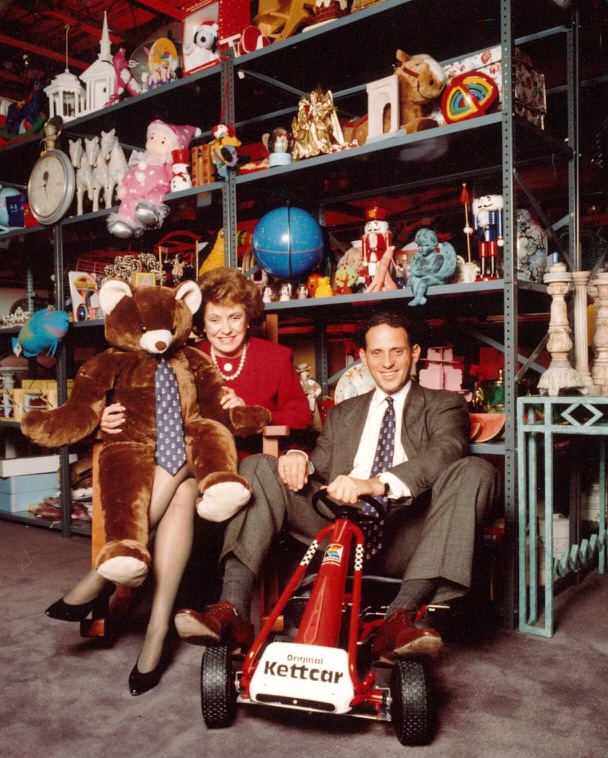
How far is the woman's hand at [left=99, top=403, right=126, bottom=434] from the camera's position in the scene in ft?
7.61

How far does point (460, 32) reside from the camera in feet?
9.44

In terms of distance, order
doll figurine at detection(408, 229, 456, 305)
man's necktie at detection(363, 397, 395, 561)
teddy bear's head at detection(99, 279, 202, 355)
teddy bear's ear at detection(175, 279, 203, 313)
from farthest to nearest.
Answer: doll figurine at detection(408, 229, 456, 305) → teddy bear's ear at detection(175, 279, 203, 313) → teddy bear's head at detection(99, 279, 202, 355) → man's necktie at detection(363, 397, 395, 561)

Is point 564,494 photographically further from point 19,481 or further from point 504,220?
point 19,481

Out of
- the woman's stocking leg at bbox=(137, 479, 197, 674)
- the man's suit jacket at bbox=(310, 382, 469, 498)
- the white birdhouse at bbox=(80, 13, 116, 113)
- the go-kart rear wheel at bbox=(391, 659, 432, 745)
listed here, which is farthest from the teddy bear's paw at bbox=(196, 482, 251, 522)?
the white birdhouse at bbox=(80, 13, 116, 113)

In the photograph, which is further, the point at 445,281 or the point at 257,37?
the point at 257,37

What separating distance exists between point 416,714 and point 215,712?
1.57ft

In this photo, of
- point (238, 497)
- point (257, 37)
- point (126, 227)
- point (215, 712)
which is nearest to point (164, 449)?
point (238, 497)

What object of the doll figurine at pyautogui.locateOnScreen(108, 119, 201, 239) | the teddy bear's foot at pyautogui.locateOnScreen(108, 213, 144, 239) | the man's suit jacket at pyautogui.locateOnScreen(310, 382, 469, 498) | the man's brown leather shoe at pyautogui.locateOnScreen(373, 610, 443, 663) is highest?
the doll figurine at pyautogui.locateOnScreen(108, 119, 201, 239)

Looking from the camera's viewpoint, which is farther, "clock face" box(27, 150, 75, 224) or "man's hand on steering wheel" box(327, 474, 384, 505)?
"clock face" box(27, 150, 75, 224)

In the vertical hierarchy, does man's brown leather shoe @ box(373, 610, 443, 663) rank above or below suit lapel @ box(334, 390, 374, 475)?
below

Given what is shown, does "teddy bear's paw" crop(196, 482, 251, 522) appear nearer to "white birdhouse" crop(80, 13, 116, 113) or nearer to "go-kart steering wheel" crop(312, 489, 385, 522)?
"go-kart steering wheel" crop(312, 489, 385, 522)

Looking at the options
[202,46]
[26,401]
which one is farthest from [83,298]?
[202,46]

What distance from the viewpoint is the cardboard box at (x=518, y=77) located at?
250cm

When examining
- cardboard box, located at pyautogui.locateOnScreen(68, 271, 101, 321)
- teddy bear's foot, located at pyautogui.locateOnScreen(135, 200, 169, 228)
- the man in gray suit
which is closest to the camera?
the man in gray suit
